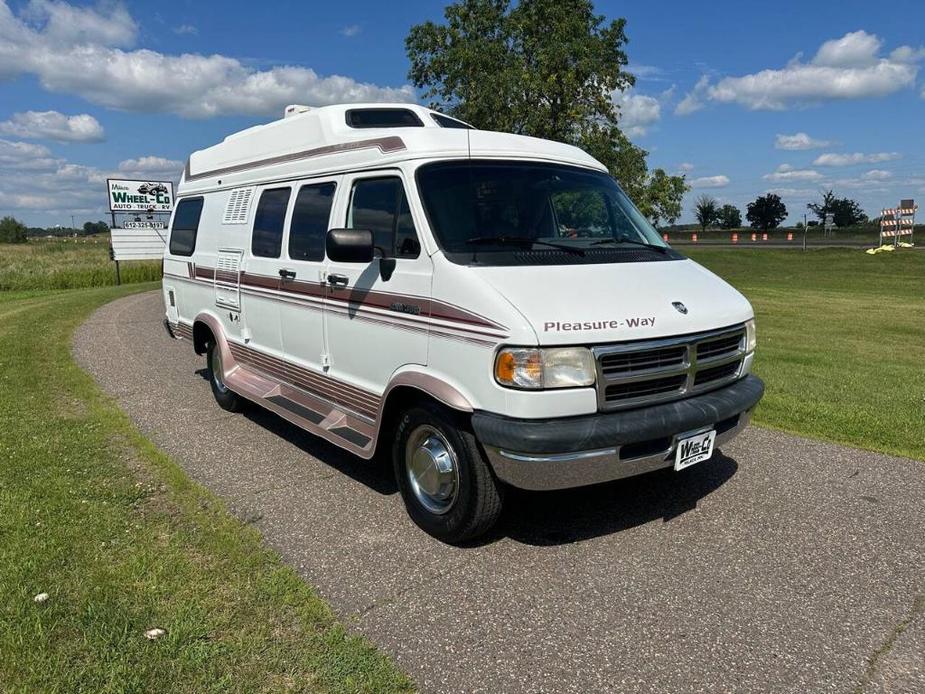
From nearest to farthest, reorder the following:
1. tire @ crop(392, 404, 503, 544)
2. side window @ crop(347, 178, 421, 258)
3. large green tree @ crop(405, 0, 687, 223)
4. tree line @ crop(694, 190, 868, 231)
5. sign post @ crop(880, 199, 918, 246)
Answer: tire @ crop(392, 404, 503, 544)
side window @ crop(347, 178, 421, 258)
large green tree @ crop(405, 0, 687, 223)
sign post @ crop(880, 199, 918, 246)
tree line @ crop(694, 190, 868, 231)

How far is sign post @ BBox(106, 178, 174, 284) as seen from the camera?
26281 millimetres

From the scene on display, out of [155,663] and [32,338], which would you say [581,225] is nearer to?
[155,663]

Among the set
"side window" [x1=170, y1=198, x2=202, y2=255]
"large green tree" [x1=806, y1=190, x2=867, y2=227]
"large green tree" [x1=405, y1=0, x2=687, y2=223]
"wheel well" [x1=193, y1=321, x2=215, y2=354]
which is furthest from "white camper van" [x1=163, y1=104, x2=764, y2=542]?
"large green tree" [x1=806, y1=190, x2=867, y2=227]

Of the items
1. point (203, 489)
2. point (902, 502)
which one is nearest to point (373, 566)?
point (203, 489)

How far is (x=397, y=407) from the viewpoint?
4.39 meters

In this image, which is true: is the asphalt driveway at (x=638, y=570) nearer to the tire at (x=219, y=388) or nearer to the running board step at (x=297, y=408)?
the running board step at (x=297, y=408)

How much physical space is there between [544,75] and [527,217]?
66.4 feet

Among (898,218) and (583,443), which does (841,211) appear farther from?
(583,443)

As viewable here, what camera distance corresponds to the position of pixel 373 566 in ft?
12.5

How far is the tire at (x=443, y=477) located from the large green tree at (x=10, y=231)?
4514 inches

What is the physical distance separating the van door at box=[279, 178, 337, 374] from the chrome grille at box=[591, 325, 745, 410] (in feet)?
7.58

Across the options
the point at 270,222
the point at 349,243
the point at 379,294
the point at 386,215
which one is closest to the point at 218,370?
the point at 270,222

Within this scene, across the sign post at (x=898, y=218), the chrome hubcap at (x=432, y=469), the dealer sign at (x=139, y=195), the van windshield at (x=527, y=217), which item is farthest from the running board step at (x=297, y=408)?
the sign post at (x=898, y=218)

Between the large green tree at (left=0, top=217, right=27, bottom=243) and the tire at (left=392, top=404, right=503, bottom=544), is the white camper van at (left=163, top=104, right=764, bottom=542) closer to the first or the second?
the tire at (left=392, top=404, right=503, bottom=544)
